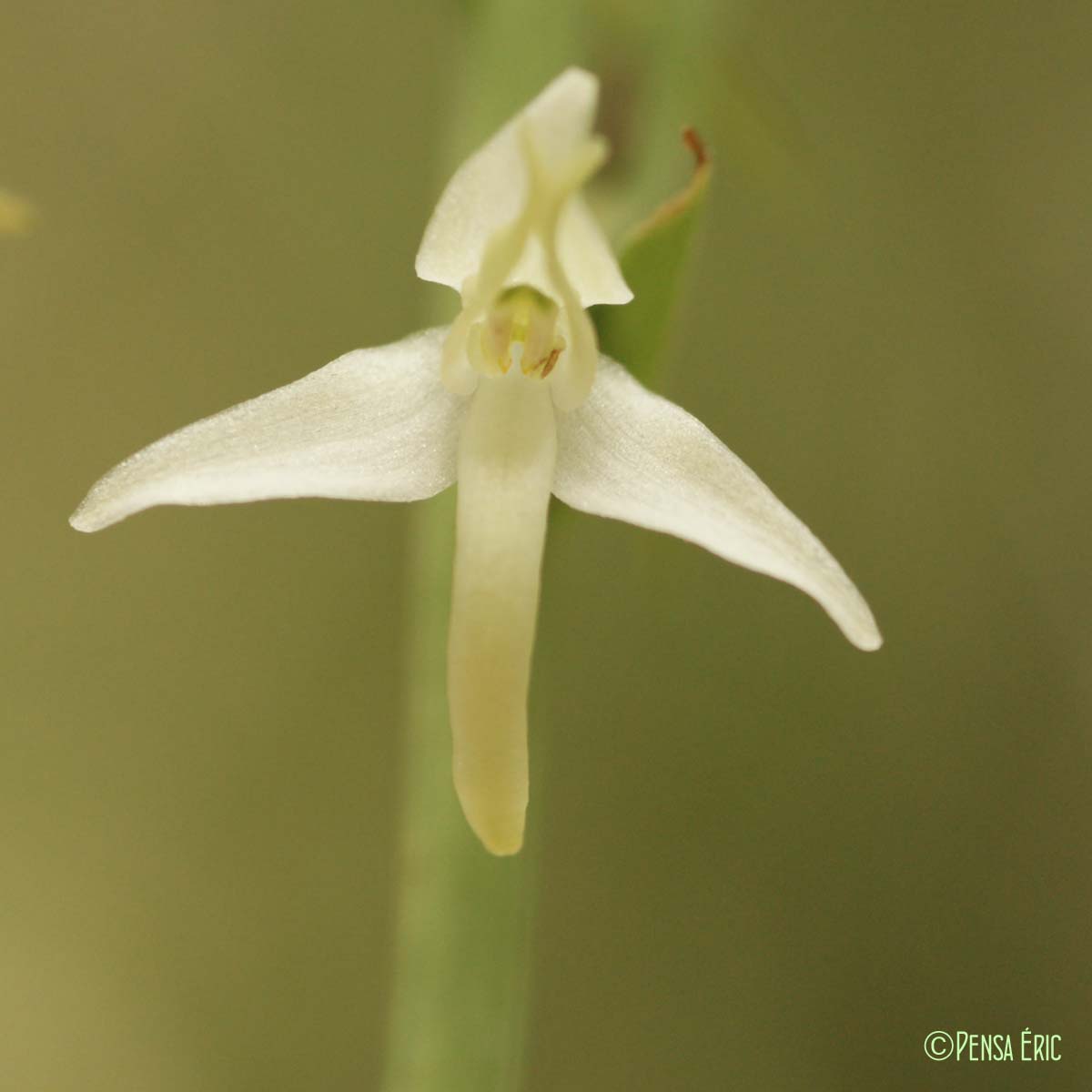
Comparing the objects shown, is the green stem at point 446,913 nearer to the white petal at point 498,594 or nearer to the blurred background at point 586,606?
the white petal at point 498,594

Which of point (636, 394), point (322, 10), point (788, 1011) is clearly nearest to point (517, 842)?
point (636, 394)

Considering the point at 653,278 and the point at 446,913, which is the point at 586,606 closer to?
the point at 446,913

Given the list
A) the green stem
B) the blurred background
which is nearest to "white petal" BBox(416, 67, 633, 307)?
the green stem

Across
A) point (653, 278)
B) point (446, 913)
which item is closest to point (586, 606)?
point (446, 913)

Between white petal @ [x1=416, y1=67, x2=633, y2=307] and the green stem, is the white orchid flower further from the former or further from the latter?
the green stem

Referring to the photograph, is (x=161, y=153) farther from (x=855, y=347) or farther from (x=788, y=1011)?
(x=788, y=1011)

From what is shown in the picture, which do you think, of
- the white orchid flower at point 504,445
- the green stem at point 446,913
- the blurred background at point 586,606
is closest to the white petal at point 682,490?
the white orchid flower at point 504,445
